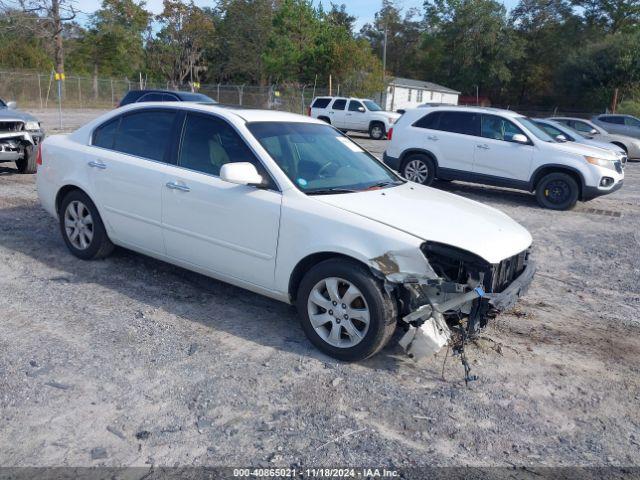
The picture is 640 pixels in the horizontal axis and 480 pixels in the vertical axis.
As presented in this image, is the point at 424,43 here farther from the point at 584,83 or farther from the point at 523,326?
the point at 523,326

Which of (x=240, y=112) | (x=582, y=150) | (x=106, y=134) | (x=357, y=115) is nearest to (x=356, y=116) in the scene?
(x=357, y=115)

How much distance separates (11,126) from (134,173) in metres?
6.74

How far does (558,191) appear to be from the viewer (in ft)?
35.4

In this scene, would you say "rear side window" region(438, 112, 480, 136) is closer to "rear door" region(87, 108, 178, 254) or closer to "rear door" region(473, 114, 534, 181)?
"rear door" region(473, 114, 534, 181)

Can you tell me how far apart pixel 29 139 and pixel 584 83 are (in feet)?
149

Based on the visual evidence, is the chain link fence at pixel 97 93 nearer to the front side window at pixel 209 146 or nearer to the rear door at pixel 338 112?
the rear door at pixel 338 112

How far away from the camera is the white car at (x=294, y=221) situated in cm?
393

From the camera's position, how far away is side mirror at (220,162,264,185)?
14.1 feet

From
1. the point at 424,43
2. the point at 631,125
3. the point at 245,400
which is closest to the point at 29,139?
the point at 245,400

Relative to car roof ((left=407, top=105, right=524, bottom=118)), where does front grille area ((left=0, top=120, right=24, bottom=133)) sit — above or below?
below

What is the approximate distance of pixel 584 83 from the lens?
4647 centimetres

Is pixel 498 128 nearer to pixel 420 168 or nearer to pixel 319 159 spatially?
pixel 420 168

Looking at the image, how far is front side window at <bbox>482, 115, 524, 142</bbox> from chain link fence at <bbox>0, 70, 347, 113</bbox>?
27.0 metres

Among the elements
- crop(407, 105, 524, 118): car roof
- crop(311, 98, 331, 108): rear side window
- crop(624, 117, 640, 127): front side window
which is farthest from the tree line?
crop(407, 105, 524, 118): car roof
